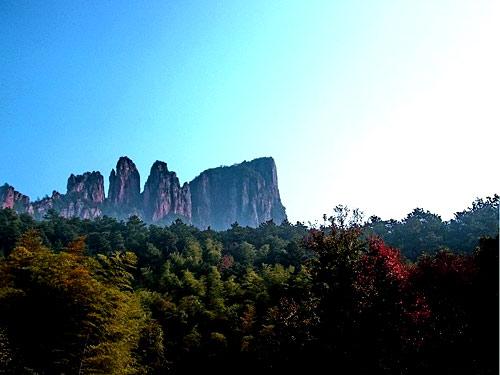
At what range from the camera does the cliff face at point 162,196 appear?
93.8 m

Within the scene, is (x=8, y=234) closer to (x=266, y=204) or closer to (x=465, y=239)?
(x=465, y=239)

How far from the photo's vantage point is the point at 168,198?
3784 inches

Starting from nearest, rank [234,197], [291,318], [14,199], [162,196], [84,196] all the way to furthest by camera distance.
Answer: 1. [291,318]
2. [14,199]
3. [162,196]
4. [84,196]
5. [234,197]

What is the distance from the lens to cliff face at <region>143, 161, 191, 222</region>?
93.8 metres

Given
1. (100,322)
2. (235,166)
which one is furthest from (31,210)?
(100,322)

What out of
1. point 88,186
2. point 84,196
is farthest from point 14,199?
point 88,186

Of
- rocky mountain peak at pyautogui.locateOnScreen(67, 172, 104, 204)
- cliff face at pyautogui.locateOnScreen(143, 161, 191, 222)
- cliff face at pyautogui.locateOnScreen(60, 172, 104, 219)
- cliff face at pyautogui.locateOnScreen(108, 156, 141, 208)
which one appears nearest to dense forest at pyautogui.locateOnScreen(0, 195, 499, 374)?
cliff face at pyautogui.locateOnScreen(143, 161, 191, 222)

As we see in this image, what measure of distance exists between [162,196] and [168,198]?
1.65 metres

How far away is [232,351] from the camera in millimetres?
17812

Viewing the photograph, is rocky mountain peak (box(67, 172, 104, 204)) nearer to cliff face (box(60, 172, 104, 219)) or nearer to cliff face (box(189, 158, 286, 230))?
cliff face (box(60, 172, 104, 219))

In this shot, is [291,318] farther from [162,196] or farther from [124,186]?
[124,186]

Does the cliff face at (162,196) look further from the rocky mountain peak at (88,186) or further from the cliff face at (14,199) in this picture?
the cliff face at (14,199)

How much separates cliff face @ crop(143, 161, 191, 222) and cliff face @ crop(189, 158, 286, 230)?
6804 mm

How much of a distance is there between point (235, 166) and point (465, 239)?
79.0 metres
